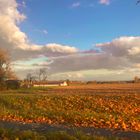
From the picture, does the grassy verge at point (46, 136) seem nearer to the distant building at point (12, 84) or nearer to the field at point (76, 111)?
the field at point (76, 111)

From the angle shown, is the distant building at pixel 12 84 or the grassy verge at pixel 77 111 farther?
the distant building at pixel 12 84

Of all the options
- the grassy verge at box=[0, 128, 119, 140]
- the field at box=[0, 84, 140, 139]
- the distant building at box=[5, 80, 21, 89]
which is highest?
the distant building at box=[5, 80, 21, 89]

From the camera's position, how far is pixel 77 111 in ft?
85.1

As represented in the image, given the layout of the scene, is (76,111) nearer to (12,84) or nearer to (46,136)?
(46,136)

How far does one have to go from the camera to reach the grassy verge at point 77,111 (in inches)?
816

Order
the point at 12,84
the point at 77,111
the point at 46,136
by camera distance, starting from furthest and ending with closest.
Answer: the point at 12,84
the point at 77,111
the point at 46,136

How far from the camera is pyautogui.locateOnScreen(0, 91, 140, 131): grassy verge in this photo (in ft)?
68.0

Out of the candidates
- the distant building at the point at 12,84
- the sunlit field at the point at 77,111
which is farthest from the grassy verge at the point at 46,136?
the distant building at the point at 12,84

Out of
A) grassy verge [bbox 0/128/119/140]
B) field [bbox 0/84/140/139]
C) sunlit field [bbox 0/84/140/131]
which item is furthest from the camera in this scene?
sunlit field [bbox 0/84/140/131]

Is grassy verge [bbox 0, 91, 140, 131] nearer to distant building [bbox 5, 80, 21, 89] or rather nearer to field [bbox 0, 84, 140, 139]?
field [bbox 0, 84, 140, 139]

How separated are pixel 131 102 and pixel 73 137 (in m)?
16.4

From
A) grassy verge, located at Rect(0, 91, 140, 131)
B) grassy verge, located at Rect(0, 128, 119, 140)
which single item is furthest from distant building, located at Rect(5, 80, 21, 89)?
grassy verge, located at Rect(0, 128, 119, 140)

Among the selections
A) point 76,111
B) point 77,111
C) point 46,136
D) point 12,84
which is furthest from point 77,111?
point 12,84

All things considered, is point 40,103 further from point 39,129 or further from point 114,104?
point 39,129
